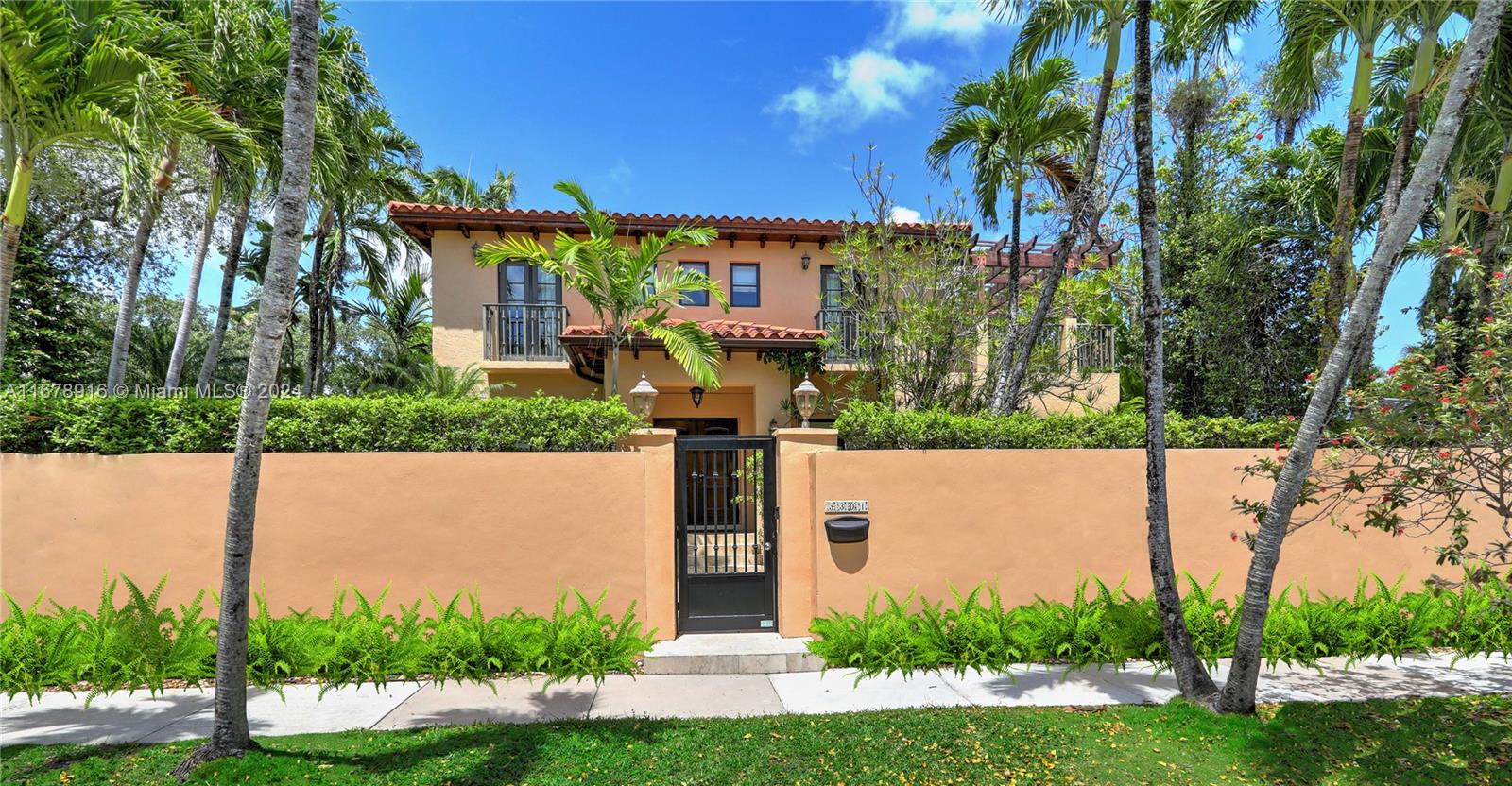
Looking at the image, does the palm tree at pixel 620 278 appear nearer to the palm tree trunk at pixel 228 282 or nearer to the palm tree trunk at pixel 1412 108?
the palm tree trunk at pixel 228 282

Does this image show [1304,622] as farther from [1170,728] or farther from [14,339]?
[14,339]

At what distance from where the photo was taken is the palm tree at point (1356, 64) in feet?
20.7

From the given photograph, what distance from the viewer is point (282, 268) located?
3.61 meters

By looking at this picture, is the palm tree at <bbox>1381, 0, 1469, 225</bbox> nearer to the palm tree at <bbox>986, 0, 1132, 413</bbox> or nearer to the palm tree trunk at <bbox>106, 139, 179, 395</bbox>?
the palm tree at <bbox>986, 0, 1132, 413</bbox>

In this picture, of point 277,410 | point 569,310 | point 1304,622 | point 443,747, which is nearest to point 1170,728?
point 1304,622

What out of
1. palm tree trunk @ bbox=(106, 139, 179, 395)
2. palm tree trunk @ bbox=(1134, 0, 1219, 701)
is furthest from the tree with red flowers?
palm tree trunk @ bbox=(106, 139, 179, 395)

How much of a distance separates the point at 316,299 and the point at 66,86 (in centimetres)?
1112

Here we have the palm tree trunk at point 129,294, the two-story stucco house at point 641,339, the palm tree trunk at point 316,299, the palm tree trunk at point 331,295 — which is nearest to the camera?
the palm tree trunk at point 129,294

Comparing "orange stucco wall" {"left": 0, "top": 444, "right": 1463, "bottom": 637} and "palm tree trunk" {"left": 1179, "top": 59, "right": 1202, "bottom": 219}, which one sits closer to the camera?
"orange stucco wall" {"left": 0, "top": 444, "right": 1463, "bottom": 637}

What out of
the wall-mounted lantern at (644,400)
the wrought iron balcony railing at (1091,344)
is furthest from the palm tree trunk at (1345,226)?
the wall-mounted lantern at (644,400)

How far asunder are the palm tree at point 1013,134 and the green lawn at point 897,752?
4.77m

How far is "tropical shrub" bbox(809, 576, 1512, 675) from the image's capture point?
5.53 meters

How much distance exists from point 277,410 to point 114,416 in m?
1.50

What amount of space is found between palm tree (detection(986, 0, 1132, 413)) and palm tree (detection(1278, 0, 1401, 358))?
1.72 meters
